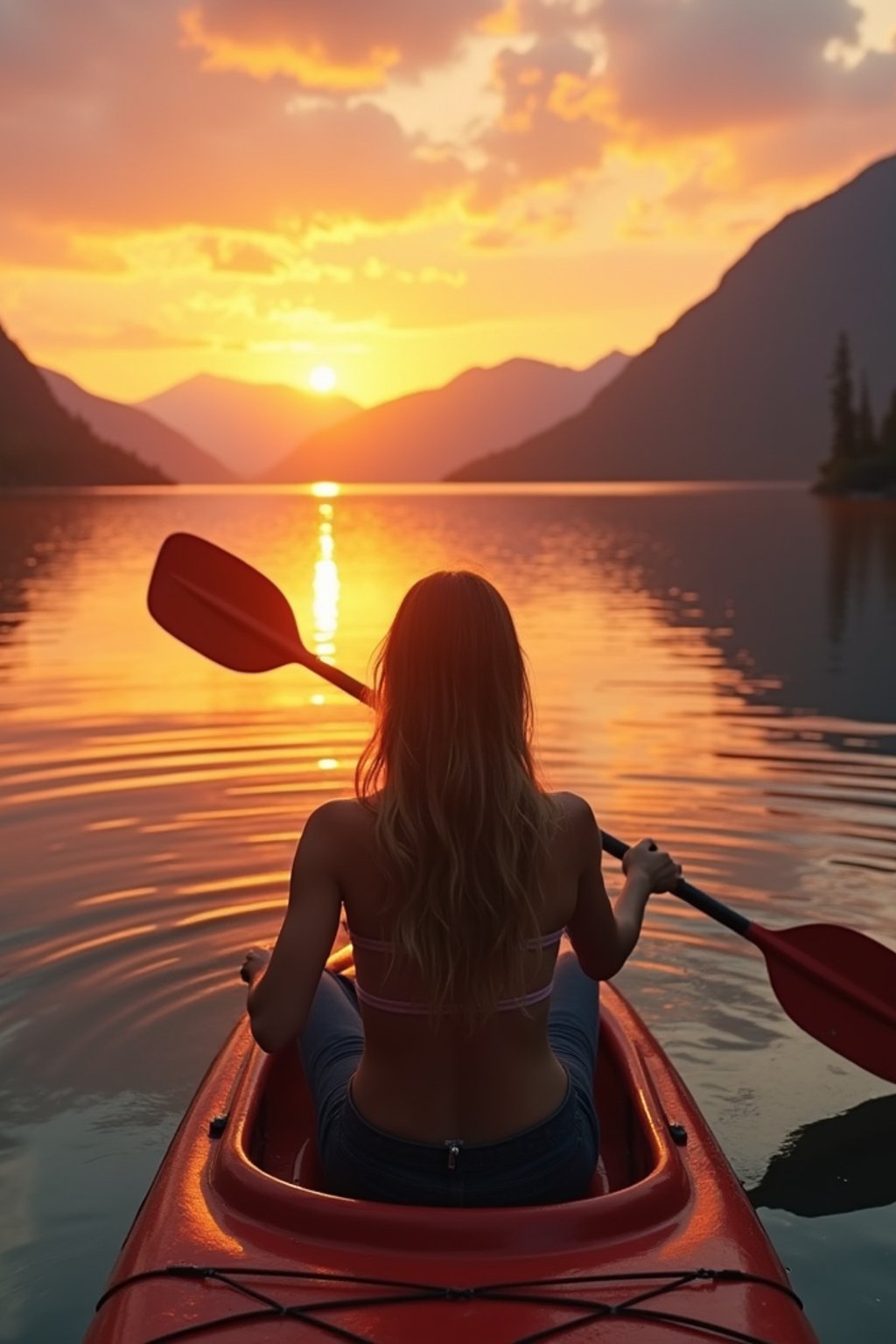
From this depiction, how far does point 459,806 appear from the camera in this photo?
10.2 feet

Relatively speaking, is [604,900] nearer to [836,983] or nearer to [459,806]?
[459,806]

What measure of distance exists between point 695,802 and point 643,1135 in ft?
20.2

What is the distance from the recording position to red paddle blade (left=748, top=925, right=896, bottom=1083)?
5027 mm

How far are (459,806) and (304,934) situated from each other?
0.42 metres

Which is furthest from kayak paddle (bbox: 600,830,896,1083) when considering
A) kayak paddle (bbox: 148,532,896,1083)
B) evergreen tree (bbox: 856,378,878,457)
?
evergreen tree (bbox: 856,378,878,457)

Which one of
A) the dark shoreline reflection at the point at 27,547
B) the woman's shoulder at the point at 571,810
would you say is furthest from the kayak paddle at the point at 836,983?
the dark shoreline reflection at the point at 27,547

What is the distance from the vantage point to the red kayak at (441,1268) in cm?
283

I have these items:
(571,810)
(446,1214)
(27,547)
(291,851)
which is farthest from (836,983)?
(27,547)

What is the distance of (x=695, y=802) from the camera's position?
9859 mm

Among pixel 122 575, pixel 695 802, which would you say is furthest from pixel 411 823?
pixel 122 575

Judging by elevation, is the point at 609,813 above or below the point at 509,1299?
below

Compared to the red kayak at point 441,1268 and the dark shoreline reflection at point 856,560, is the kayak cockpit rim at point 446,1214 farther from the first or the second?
the dark shoreline reflection at point 856,560

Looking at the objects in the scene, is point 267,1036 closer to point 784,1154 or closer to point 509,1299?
point 509,1299

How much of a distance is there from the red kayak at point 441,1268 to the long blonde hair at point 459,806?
479 mm
